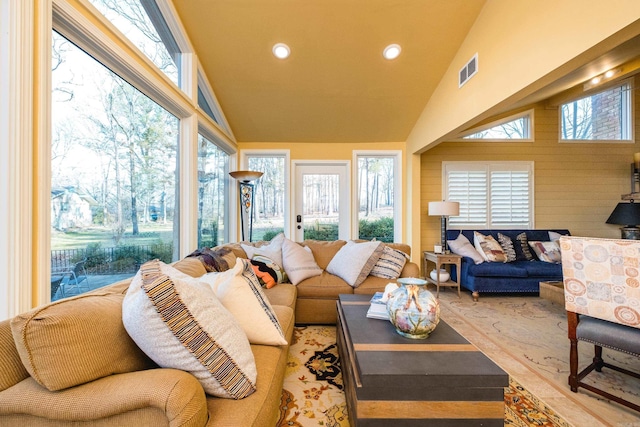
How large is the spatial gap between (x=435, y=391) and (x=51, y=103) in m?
2.26

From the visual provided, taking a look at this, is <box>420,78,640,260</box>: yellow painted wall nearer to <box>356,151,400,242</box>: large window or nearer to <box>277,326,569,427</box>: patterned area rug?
<box>356,151,400,242</box>: large window

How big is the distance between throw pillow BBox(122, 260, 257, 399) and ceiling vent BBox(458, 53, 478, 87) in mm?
3241

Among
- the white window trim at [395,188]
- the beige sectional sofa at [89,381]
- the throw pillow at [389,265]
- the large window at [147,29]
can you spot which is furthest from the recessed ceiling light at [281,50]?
the beige sectional sofa at [89,381]

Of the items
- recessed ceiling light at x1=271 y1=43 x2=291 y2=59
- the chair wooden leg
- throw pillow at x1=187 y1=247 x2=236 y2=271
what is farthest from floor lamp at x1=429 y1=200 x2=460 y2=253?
throw pillow at x1=187 y1=247 x2=236 y2=271

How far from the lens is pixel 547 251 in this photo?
402 centimetres

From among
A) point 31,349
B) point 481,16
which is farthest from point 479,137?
point 31,349

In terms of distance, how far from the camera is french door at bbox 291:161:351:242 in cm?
473

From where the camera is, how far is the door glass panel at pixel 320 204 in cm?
475

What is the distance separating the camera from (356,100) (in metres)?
3.82

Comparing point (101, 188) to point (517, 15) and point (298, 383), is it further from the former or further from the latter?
point (517, 15)

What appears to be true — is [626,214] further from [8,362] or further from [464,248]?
[8,362]

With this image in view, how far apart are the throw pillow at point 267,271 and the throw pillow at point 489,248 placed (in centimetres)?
289

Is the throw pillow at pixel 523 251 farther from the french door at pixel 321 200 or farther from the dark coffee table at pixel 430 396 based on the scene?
the dark coffee table at pixel 430 396

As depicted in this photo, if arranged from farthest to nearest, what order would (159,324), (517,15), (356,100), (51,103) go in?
(356,100), (517,15), (51,103), (159,324)
